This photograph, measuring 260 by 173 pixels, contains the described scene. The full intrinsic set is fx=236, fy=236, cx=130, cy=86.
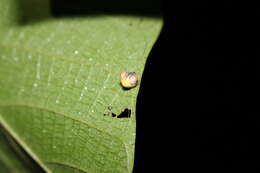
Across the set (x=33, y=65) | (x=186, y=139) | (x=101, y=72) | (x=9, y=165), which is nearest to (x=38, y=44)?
(x=33, y=65)

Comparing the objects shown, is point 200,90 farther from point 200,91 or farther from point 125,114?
point 125,114

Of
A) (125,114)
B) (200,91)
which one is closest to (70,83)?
(125,114)

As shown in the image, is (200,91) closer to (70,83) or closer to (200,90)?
(200,90)

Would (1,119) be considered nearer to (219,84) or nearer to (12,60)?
(12,60)

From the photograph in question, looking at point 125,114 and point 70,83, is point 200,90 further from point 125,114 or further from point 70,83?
point 70,83
